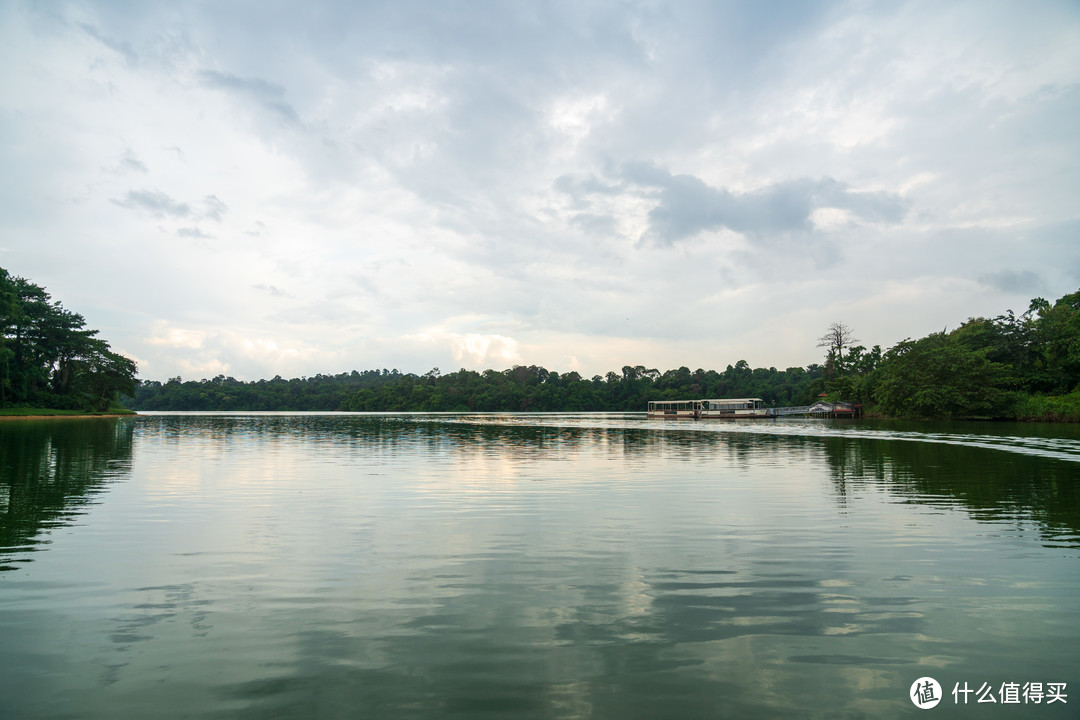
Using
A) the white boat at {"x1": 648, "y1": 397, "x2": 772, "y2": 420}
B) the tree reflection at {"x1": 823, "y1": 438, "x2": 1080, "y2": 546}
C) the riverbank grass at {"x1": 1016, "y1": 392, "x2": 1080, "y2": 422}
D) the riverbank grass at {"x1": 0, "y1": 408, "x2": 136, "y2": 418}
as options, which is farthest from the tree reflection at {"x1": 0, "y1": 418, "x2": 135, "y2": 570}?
the white boat at {"x1": 648, "y1": 397, "x2": 772, "y2": 420}

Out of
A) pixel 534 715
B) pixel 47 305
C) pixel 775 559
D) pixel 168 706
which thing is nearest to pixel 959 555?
pixel 775 559

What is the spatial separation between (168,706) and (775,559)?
354 inches

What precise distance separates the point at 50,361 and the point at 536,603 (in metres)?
116

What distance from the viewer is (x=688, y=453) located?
34.3 m

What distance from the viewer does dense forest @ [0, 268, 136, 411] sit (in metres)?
84.6

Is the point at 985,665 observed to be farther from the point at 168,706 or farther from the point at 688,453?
the point at 688,453

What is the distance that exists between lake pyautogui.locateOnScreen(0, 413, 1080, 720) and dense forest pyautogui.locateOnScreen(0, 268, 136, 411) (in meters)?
86.7

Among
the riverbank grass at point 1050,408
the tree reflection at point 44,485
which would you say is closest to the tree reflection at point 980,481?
the tree reflection at point 44,485

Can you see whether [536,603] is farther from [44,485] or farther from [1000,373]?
[1000,373]

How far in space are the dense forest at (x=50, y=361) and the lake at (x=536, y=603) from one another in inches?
3415

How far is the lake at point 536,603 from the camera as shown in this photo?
5669mm

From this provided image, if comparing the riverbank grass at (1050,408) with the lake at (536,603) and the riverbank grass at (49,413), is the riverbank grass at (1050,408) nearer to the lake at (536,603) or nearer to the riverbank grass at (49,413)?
the lake at (536,603)

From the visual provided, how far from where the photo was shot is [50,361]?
9631cm

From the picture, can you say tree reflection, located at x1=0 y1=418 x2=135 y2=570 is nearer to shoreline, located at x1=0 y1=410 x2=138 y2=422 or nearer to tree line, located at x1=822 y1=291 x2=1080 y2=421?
shoreline, located at x1=0 y1=410 x2=138 y2=422
